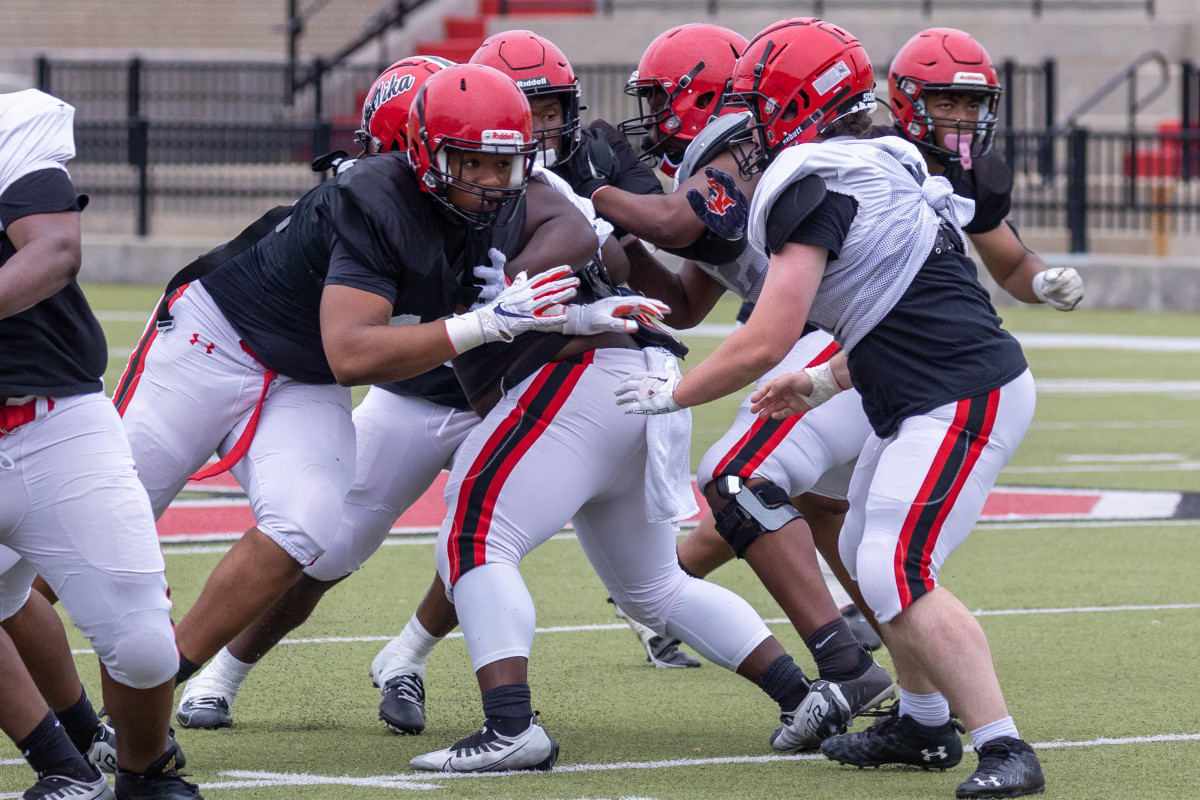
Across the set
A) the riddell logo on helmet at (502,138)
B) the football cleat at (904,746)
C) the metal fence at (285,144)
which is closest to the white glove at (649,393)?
the riddell logo on helmet at (502,138)

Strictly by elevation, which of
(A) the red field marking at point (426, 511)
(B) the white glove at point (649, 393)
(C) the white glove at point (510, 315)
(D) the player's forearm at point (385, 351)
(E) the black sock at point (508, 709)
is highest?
(C) the white glove at point (510, 315)

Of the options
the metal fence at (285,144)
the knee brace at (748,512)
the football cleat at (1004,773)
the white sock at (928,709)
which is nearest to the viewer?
the football cleat at (1004,773)

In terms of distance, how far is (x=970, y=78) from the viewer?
5762 millimetres

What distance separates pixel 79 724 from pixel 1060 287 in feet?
10.0

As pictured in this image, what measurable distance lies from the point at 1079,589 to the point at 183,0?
22.6 m

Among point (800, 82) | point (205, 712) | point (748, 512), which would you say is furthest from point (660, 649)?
point (800, 82)

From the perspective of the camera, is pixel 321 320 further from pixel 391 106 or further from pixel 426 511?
pixel 426 511

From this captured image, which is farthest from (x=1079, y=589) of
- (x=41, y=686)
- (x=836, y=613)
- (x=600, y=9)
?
(x=600, y=9)

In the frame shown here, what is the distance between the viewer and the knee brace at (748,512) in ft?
16.2

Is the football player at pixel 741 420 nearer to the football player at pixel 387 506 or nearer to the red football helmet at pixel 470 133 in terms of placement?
the football player at pixel 387 506

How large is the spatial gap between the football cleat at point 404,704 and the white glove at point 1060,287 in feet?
7.23

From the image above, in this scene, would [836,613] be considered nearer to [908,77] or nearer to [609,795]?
[609,795]

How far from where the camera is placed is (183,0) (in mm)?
26984

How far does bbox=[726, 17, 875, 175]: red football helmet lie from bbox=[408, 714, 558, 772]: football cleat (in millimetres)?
1649
